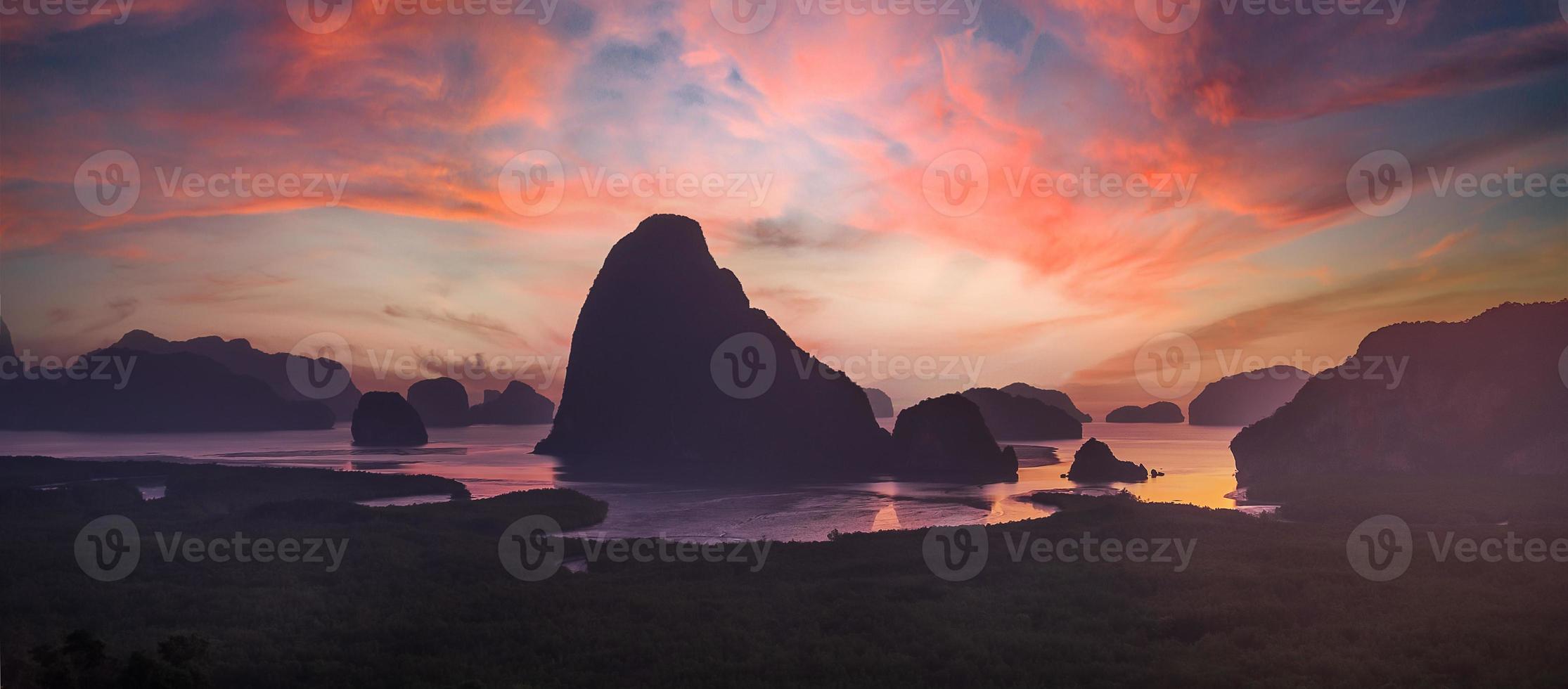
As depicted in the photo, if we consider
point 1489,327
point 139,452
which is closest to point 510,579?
point 1489,327

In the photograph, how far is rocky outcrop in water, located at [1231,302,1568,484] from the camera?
Answer: 74000 mm

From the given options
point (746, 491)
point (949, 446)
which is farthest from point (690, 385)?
point (746, 491)

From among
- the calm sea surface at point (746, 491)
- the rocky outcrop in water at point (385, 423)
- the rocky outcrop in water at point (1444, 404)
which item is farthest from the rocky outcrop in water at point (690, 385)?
the rocky outcrop in water at point (1444, 404)

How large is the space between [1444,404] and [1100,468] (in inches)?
1340

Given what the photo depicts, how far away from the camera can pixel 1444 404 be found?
78.6 meters

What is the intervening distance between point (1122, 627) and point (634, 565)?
20.9 m

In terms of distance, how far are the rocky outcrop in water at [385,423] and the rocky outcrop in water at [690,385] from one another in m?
47.8

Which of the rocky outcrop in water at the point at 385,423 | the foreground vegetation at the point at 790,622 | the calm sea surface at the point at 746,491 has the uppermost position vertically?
the rocky outcrop in water at the point at 385,423

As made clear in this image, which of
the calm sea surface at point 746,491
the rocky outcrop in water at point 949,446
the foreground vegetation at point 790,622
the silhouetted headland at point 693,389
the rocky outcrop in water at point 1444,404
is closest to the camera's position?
the foreground vegetation at point 790,622

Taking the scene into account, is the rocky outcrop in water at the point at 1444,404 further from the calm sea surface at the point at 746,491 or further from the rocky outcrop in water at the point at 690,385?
the rocky outcrop in water at the point at 690,385

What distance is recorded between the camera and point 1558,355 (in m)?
75.9

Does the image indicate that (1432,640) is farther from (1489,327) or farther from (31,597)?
(1489,327)

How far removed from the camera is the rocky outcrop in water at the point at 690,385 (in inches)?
5138

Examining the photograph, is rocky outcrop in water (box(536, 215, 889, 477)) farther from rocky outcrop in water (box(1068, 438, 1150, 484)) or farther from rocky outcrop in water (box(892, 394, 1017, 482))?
rocky outcrop in water (box(1068, 438, 1150, 484))
